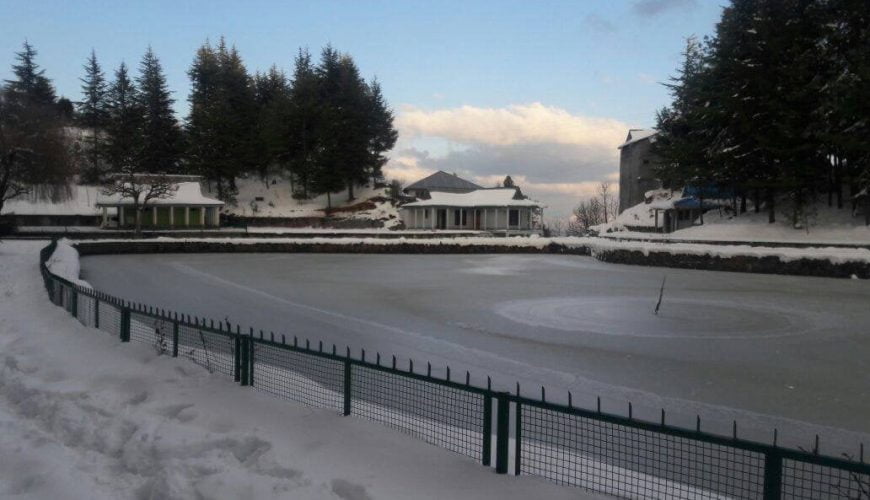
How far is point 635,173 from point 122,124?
189ft

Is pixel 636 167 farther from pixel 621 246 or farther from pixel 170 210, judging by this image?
pixel 170 210

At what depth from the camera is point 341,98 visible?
72938 millimetres

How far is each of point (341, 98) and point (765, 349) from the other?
219 ft

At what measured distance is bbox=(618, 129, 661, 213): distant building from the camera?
6347 centimetres

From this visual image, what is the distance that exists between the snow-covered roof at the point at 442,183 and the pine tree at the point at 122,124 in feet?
101

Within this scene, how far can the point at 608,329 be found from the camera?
13.5m

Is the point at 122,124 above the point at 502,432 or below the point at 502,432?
above

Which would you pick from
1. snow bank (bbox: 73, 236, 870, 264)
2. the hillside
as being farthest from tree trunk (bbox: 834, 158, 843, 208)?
the hillside

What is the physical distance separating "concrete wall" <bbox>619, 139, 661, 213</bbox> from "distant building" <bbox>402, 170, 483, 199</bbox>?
59.5 ft

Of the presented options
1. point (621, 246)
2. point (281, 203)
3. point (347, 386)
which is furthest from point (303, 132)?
point (347, 386)

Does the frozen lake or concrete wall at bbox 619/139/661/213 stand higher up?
concrete wall at bbox 619/139/661/213

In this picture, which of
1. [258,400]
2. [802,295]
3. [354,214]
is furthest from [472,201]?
[258,400]

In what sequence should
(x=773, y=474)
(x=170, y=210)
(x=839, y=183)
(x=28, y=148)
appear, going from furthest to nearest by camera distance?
(x=170, y=210)
(x=839, y=183)
(x=28, y=148)
(x=773, y=474)

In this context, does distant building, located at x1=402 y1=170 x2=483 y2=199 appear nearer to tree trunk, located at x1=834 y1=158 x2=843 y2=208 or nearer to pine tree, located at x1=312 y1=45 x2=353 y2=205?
pine tree, located at x1=312 y1=45 x2=353 y2=205
